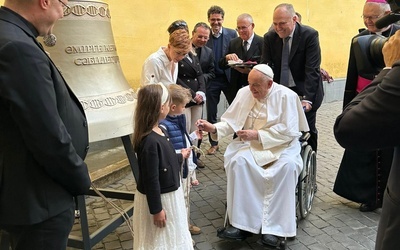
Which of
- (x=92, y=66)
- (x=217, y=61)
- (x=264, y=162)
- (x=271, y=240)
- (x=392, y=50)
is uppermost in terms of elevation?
(x=392, y=50)

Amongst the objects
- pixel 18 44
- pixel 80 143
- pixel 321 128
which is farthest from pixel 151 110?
pixel 321 128

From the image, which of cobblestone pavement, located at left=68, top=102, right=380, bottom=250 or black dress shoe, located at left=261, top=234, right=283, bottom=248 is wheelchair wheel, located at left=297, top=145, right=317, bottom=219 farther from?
black dress shoe, located at left=261, top=234, right=283, bottom=248

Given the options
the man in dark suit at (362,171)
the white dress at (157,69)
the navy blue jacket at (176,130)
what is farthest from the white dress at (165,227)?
the man in dark suit at (362,171)

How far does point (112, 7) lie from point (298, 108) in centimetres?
308

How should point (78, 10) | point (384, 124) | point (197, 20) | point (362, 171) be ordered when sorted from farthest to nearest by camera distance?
1. point (197, 20)
2. point (362, 171)
3. point (78, 10)
4. point (384, 124)

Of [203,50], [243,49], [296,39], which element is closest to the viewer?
[296,39]

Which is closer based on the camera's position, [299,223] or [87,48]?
[87,48]

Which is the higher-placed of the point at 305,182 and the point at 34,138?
the point at 34,138

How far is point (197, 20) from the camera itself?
6785mm

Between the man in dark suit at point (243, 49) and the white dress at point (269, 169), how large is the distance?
1.66m

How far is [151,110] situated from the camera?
251 cm

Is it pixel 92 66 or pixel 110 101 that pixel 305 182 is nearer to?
pixel 110 101

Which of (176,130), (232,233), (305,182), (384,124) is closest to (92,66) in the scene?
(176,130)

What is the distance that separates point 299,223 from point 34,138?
286 cm
